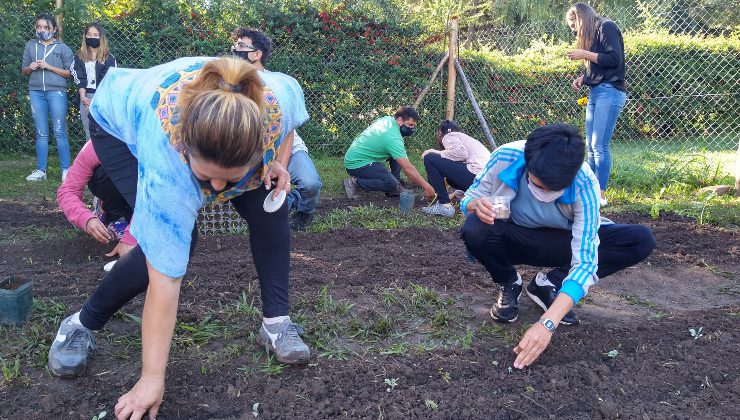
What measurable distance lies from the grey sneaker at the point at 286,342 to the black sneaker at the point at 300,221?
237 cm

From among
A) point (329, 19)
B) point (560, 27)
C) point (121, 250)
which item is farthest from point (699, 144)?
point (121, 250)

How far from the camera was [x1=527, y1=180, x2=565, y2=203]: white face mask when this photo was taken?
111 inches

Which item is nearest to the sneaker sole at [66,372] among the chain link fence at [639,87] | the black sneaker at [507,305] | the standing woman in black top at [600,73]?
the black sneaker at [507,305]

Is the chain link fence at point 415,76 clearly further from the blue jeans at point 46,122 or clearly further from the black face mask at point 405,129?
the black face mask at point 405,129

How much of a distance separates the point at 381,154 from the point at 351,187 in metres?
0.50

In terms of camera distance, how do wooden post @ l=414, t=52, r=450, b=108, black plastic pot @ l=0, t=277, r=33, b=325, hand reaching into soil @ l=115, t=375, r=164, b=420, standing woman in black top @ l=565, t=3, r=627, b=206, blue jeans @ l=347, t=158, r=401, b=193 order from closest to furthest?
hand reaching into soil @ l=115, t=375, r=164, b=420 → black plastic pot @ l=0, t=277, r=33, b=325 → standing woman in black top @ l=565, t=3, r=627, b=206 → blue jeans @ l=347, t=158, r=401, b=193 → wooden post @ l=414, t=52, r=450, b=108

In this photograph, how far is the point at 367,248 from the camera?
15.3 feet

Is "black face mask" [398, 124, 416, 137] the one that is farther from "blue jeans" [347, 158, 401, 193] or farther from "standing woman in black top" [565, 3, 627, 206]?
"standing woman in black top" [565, 3, 627, 206]

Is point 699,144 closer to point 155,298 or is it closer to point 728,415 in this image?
point 728,415

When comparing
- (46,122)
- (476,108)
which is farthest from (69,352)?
(476,108)

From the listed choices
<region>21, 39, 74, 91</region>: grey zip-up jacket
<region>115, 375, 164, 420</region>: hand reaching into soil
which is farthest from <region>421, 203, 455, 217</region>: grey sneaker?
<region>21, 39, 74, 91</region>: grey zip-up jacket

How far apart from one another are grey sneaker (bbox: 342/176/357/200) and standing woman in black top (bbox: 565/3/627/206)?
7.95ft

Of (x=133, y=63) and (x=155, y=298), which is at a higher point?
(x=155, y=298)

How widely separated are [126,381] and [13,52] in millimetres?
7320
